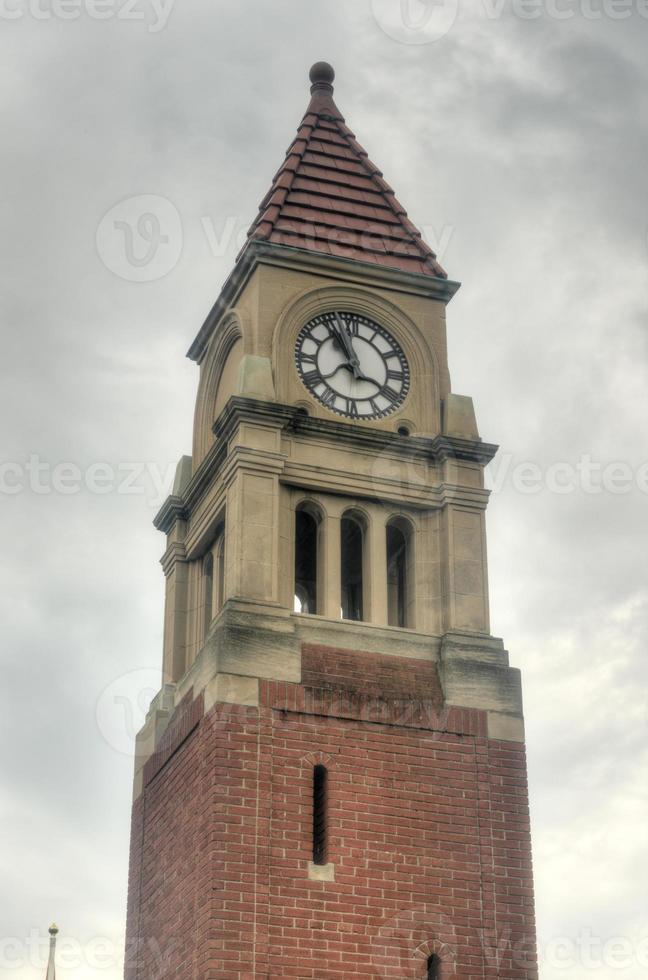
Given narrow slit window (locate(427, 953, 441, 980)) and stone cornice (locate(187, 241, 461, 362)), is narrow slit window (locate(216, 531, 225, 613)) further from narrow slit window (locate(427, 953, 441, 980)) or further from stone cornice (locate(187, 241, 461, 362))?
narrow slit window (locate(427, 953, 441, 980))

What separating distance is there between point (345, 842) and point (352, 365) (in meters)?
11.2

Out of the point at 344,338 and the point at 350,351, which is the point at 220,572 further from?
the point at 344,338

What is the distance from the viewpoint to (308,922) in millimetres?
33688

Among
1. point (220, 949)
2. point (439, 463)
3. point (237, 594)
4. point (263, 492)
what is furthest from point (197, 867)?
point (439, 463)

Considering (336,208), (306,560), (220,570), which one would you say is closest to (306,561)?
(306,560)

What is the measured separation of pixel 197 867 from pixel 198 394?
44.9 feet

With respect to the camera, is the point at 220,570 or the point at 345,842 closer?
the point at 345,842

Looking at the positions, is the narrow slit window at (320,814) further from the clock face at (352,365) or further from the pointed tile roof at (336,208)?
Result: the pointed tile roof at (336,208)

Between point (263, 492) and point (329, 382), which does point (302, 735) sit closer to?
point (263, 492)

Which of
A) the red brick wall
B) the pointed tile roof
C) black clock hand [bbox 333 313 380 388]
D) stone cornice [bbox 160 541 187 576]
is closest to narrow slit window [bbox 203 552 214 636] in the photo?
stone cornice [bbox 160 541 187 576]

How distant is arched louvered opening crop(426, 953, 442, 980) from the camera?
34.2m

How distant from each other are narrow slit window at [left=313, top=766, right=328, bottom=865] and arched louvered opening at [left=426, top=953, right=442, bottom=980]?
275 cm

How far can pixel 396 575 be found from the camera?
41.1 m

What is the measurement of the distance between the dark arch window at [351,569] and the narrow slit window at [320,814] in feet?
21.0
